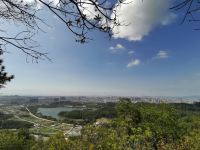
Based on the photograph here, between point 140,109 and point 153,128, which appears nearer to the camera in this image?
point 153,128

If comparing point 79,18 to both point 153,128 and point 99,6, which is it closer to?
point 99,6

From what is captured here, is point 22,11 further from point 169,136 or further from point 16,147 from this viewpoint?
point 16,147

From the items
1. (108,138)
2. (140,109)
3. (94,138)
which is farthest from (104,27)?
(140,109)

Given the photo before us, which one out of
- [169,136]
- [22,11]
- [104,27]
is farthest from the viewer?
[169,136]

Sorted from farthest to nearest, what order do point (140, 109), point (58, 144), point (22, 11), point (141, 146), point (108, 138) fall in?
point (140, 109)
point (58, 144)
point (108, 138)
point (141, 146)
point (22, 11)

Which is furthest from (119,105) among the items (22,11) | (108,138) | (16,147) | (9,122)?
(9,122)

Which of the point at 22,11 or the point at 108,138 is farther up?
the point at 22,11
